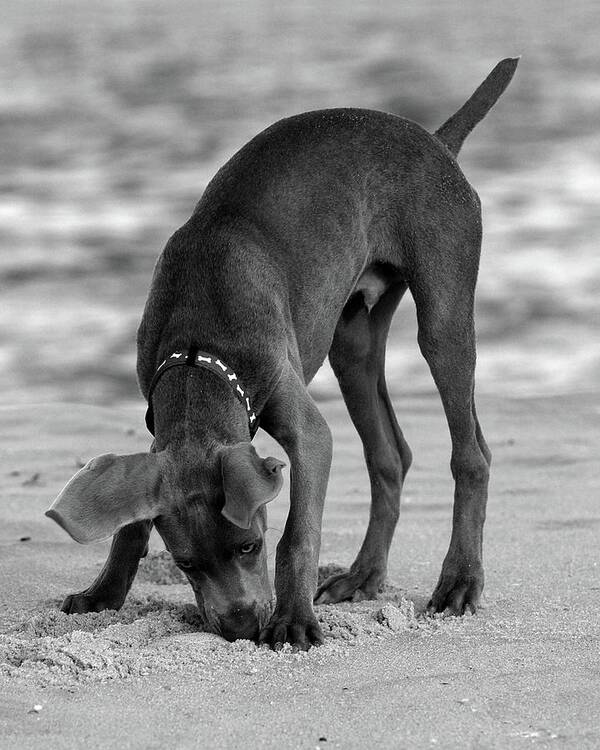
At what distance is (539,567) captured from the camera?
530 cm

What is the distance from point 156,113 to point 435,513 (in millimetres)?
14674

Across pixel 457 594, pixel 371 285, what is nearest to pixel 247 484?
pixel 457 594

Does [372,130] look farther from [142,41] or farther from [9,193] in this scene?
[142,41]

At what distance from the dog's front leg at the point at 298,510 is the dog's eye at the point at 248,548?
252mm

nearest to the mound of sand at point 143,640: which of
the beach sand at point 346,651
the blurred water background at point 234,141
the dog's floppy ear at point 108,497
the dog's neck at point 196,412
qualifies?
the beach sand at point 346,651

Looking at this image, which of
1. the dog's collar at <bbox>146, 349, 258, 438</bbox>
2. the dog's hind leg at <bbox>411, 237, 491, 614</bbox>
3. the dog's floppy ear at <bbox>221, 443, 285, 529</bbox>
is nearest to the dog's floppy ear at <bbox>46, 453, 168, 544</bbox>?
the dog's floppy ear at <bbox>221, 443, 285, 529</bbox>

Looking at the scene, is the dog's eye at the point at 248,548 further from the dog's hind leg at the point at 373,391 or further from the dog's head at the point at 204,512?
the dog's hind leg at the point at 373,391

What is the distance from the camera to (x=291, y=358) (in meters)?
4.78

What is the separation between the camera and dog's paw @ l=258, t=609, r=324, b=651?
4.20 meters

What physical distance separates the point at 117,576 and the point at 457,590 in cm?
112

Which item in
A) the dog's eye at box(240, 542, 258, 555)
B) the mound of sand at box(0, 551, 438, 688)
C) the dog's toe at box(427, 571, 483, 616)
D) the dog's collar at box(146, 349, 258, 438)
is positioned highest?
the dog's collar at box(146, 349, 258, 438)

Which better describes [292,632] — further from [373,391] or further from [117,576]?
[373,391]

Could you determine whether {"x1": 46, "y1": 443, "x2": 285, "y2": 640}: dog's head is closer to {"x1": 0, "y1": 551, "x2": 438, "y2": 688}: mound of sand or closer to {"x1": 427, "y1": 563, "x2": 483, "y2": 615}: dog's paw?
{"x1": 0, "y1": 551, "x2": 438, "y2": 688}: mound of sand

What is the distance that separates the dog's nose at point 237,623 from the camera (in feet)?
13.8
